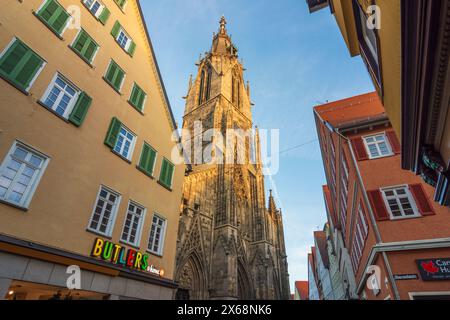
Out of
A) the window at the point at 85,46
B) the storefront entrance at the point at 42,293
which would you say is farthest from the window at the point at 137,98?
the storefront entrance at the point at 42,293

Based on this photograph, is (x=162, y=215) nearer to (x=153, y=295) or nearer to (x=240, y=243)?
(x=153, y=295)

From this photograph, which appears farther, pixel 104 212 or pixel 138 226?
pixel 138 226

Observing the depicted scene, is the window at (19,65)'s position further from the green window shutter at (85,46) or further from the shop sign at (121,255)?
the shop sign at (121,255)

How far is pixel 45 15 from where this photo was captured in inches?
300

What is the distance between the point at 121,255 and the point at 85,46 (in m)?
7.08

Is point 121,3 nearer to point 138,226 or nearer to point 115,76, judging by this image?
point 115,76

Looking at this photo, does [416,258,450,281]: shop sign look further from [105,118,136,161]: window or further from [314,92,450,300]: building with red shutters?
[105,118,136,161]: window

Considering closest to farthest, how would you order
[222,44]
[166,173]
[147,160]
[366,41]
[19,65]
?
[19,65], [366,41], [147,160], [166,173], [222,44]

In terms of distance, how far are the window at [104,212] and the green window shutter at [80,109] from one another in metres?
2.18

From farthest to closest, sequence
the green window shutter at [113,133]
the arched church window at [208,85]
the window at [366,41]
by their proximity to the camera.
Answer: the arched church window at [208,85]
the green window shutter at [113,133]
the window at [366,41]

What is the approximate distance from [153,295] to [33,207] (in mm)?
4867

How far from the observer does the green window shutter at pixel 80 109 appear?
→ 25.0 ft

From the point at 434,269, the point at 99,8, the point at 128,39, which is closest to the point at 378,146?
the point at 434,269

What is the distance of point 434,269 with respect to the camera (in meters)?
7.80
